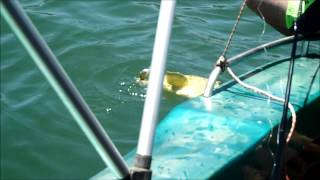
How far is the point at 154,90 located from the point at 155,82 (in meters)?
0.03

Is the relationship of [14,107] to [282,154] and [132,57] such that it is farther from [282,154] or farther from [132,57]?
[132,57]

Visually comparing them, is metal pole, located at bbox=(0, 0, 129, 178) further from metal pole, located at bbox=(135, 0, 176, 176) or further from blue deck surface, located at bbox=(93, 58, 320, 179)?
blue deck surface, located at bbox=(93, 58, 320, 179)

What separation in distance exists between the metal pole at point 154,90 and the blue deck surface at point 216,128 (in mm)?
308

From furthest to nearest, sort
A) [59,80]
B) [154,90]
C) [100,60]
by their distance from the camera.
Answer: [100,60], [154,90], [59,80]

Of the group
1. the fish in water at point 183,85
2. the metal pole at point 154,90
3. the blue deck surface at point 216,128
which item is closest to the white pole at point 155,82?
the metal pole at point 154,90

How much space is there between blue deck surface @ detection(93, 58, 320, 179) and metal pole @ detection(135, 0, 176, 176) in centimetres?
31

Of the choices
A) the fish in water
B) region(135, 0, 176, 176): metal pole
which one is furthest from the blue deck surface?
the fish in water

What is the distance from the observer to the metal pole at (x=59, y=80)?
1.21 meters

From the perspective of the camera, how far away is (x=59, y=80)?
1.34 meters

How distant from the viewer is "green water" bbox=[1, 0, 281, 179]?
1.71m

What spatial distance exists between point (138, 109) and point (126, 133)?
40cm

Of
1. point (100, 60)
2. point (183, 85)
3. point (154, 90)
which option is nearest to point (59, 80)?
point (154, 90)

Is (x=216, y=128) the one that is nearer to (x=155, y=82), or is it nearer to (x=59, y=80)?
(x=155, y=82)

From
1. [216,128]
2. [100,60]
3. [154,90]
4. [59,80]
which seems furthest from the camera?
[100,60]
